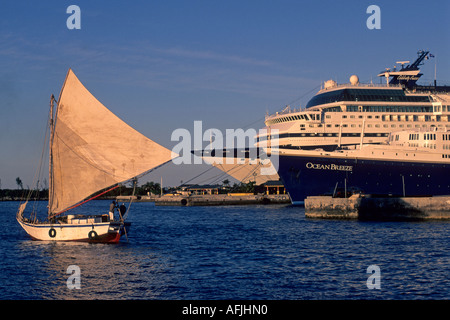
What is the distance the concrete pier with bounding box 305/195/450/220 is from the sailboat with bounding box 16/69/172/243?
931 inches

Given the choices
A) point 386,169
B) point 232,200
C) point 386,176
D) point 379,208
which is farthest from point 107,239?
point 232,200

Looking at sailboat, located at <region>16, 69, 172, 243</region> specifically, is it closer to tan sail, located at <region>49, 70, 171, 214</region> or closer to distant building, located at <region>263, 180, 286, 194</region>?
tan sail, located at <region>49, 70, 171, 214</region>

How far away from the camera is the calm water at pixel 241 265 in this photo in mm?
20469

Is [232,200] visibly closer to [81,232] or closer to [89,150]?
[81,232]

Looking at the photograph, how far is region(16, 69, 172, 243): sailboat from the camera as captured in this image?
34438mm

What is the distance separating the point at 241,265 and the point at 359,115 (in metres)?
54.4

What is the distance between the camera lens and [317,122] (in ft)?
250

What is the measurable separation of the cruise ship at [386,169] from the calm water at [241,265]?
62.4 ft

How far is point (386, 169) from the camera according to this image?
2387 inches

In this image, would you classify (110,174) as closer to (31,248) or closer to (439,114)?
(31,248)

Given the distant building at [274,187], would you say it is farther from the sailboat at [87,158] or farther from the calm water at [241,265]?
the sailboat at [87,158]

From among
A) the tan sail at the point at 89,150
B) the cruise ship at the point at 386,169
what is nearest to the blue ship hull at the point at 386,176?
the cruise ship at the point at 386,169
